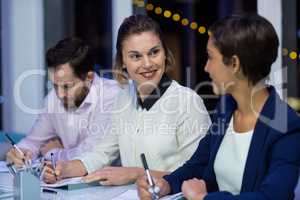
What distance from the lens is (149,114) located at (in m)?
2.16

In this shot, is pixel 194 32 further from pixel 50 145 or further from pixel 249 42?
pixel 249 42

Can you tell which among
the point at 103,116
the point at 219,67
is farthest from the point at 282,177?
the point at 103,116

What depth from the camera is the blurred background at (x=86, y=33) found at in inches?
116

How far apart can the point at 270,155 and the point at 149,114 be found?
0.71 m

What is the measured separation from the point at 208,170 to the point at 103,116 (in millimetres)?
864

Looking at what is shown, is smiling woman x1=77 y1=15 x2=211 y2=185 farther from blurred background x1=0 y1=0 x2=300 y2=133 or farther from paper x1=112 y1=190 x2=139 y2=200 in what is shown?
blurred background x1=0 y1=0 x2=300 y2=133

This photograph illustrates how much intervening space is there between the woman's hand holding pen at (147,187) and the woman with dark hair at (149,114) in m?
0.22

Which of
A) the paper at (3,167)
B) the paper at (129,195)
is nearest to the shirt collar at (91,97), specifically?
the paper at (3,167)

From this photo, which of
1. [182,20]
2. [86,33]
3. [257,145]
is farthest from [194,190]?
[182,20]

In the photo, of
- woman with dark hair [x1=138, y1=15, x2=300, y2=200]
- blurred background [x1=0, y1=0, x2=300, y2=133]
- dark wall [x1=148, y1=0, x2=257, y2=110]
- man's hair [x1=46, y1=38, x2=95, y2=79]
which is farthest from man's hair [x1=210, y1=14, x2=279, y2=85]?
dark wall [x1=148, y1=0, x2=257, y2=110]

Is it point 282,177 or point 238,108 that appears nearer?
point 282,177

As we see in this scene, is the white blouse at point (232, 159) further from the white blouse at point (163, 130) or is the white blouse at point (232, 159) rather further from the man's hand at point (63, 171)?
the man's hand at point (63, 171)

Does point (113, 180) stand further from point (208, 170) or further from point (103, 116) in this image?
point (103, 116)

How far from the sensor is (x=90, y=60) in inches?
104
